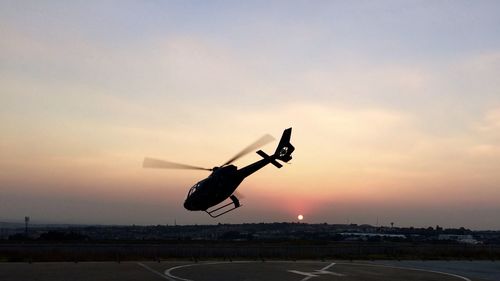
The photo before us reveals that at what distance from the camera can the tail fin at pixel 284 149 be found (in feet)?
149

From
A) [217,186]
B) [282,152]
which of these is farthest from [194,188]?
[282,152]

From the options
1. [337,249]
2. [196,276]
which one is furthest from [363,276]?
[337,249]

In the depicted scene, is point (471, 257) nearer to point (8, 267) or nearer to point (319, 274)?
point (319, 274)

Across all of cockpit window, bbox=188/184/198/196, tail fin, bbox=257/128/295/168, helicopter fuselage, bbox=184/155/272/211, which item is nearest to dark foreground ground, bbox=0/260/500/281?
helicopter fuselage, bbox=184/155/272/211

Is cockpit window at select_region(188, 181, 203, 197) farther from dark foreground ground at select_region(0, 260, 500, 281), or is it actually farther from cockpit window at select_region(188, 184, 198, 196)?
dark foreground ground at select_region(0, 260, 500, 281)

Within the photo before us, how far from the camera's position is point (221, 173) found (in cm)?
4275

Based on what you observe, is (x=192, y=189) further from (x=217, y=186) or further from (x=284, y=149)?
(x=284, y=149)

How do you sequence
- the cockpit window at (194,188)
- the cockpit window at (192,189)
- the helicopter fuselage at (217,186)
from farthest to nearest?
the cockpit window at (192,189) < the cockpit window at (194,188) < the helicopter fuselage at (217,186)

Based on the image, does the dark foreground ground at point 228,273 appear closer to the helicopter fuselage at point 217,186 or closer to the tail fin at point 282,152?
the helicopter fuselage at point 217,186

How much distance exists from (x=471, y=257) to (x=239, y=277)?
140 ft

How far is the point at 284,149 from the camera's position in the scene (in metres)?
45.5

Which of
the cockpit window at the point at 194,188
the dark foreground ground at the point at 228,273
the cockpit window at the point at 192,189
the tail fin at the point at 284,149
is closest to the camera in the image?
the dark foreground ground at the point at 228,273

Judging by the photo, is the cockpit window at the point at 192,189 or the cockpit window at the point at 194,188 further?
the cockpit window at the point at 192,189

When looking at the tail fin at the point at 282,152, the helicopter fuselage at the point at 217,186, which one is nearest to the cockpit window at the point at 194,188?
the helicopter fuselage at the point at 217,186
